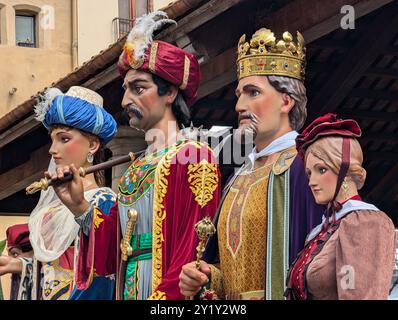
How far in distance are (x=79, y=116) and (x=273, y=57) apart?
1.46 m

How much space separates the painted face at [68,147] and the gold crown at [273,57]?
1.34 meters

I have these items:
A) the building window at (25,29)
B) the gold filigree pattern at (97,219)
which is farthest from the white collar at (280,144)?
the building window at (25,29)

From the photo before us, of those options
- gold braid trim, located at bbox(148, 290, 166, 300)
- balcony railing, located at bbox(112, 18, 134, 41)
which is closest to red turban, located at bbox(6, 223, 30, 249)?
gold braid trim, located at bbox(148, 290, 166, 300)

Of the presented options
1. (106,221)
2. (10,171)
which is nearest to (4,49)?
(10,171)

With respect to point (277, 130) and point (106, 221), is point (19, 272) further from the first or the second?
point (277, 130)

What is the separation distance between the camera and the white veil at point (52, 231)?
717cm

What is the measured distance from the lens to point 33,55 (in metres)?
26.1

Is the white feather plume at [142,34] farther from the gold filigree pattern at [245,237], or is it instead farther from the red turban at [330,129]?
the red turban at [330,129]

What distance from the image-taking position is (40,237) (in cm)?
728

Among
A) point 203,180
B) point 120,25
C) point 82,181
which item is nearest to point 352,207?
point 203,180

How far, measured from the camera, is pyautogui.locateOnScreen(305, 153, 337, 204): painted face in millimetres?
5246

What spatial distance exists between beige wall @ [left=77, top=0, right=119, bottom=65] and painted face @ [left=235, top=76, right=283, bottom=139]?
832 inches
